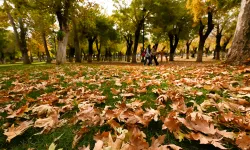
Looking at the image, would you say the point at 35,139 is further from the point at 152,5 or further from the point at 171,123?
the point at 152,5

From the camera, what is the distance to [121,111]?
75.2 inches

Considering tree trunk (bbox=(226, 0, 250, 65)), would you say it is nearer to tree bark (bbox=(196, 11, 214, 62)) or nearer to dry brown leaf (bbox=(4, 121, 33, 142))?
dry brown leaf (bbox=(4, 121, 33, 142))

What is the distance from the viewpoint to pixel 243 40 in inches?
242

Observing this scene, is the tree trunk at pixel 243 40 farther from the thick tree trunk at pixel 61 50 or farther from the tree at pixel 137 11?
the tree at pixel 137 11

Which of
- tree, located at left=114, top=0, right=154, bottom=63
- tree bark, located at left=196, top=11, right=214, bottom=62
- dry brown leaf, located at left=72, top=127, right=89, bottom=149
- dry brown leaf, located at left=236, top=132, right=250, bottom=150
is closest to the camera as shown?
dry brown leaf, located at left=236, top=132, right=250, bottom=150

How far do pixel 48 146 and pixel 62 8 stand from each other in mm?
15361

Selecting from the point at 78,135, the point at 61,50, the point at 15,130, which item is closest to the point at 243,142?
the point at 78,135

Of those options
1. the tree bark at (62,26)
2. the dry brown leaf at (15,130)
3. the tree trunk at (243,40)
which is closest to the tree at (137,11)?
the tree bark at (62,26)

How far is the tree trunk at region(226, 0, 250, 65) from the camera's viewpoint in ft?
19.9

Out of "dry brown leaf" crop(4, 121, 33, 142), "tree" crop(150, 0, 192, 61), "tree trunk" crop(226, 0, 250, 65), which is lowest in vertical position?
"dry brown leaf" crop(4, 121, 33, 142)

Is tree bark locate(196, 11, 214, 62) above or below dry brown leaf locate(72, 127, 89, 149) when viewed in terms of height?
above

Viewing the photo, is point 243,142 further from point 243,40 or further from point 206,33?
point 206,33

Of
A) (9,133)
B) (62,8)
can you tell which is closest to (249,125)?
(9,133)

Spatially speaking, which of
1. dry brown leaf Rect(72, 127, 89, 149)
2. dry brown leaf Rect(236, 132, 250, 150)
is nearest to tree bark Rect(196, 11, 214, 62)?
dry brown leaf Rect(236, 132, 250, 150)
